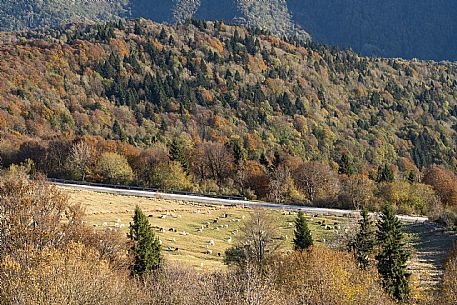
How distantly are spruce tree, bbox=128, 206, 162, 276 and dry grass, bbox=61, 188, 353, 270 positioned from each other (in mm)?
5580

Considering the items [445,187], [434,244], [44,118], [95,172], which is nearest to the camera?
[434,244]

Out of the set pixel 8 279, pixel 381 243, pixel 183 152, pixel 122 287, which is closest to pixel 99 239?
pixel 122 287

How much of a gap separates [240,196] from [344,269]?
57906mm

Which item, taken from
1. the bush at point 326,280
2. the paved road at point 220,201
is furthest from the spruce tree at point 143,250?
the paved road at point 220,201

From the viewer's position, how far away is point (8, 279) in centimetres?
3159

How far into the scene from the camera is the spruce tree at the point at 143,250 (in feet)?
157

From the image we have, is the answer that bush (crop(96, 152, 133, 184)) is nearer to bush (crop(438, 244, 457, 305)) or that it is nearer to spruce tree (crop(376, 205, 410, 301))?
spruce tree (crop(376, 205, 410, 301))

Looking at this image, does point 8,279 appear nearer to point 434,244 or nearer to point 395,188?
point 434,244

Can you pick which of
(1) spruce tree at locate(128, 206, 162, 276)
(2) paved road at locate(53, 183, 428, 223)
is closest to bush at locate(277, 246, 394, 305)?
(1) spruce tree at locate(128, 206, 162, 276)

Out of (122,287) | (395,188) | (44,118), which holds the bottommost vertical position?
(122,287)

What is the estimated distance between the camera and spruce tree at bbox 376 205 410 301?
51.4m

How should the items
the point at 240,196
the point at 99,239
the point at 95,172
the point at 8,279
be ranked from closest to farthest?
the point at 8,279 → the point at 99,239 → the point at 240,196 → the point at 95,172

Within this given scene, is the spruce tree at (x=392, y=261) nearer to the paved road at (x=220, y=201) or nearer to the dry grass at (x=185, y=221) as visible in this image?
the dry grass at (x=185, y=221)

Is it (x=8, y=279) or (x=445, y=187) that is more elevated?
(x=445, y=187)
